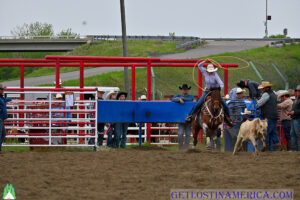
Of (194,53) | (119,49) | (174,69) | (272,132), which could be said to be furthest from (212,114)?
(119,49)

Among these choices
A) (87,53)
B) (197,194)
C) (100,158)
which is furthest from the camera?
(87,53)

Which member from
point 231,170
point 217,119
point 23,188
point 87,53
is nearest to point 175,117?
point 217,119

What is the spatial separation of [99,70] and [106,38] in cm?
1935

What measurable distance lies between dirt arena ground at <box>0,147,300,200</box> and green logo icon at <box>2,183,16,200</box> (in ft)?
0.36

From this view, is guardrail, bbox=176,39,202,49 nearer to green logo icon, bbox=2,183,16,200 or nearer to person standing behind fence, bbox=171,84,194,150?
person standing behind fence, bbox=171,84,194,150

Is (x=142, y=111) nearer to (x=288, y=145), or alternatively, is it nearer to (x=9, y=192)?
(x=288, y=145)

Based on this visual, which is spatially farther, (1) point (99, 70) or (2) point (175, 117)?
(1) point (99, 70)

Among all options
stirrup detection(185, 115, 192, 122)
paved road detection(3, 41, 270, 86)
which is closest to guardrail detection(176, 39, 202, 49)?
paved road detection(3, 41, 270, 86)

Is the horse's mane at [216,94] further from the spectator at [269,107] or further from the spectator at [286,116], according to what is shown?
the spectator at [286,116]

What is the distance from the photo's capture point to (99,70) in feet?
141

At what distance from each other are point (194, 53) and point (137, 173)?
130 ft

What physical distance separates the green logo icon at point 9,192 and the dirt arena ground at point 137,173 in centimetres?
11

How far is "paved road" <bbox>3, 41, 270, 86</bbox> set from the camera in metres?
40.0

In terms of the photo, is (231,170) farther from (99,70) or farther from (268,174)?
(99,70)
